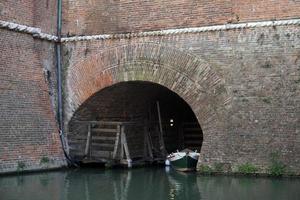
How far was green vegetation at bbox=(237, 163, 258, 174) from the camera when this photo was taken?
12.9 m

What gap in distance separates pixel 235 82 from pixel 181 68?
61.3 inches

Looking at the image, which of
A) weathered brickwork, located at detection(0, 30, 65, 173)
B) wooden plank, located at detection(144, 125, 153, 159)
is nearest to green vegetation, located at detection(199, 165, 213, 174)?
wooden plank, located at detection(144, 125, 153, 159)

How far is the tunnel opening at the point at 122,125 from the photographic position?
52.9ft

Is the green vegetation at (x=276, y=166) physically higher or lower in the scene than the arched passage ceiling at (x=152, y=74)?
lower

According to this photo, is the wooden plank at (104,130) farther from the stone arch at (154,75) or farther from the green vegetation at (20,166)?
the green vegetation at (20,166)

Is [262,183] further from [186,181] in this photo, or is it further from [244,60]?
[244,60]

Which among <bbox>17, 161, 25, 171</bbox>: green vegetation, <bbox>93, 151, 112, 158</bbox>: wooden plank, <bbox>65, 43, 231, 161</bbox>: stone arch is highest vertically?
<bbox>65, 43, 231, 161</bbox>: stone arch

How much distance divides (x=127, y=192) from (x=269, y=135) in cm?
386

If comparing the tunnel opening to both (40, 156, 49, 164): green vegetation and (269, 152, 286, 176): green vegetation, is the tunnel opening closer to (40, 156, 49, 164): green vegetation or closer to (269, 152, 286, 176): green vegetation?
(40, 156, 49, 164): green vegetation

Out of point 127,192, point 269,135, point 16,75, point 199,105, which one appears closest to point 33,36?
point 16,75

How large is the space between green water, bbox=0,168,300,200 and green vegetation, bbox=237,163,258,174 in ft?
0.91

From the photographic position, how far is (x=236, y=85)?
13.3 m

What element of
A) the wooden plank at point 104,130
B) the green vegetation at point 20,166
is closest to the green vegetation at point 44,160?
the green vegetation at point 20,166

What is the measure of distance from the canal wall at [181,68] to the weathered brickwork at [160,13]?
0.09ft
